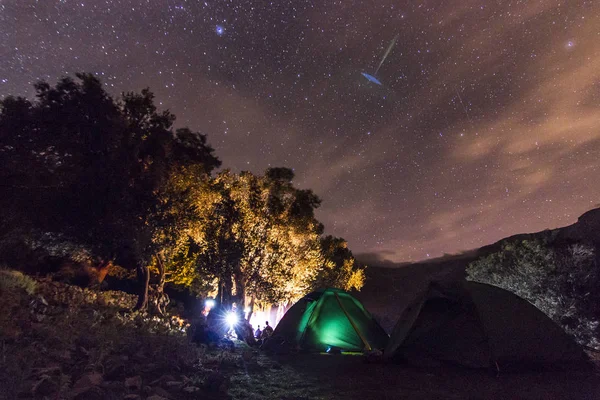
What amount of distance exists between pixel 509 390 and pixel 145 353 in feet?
28.0

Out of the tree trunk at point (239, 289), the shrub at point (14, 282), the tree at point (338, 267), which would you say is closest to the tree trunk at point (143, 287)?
the tree trunk at point (239, 289)

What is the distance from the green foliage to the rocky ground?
616 cm

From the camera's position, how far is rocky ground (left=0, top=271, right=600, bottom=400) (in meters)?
5.87

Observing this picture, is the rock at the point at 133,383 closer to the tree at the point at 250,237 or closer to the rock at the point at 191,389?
the rock at the point at 191,389

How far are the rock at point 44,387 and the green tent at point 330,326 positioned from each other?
9.83 meters

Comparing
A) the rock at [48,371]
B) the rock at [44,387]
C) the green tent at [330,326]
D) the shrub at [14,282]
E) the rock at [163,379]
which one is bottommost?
the rock at [163,379]

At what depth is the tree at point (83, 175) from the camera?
1625 centimetres

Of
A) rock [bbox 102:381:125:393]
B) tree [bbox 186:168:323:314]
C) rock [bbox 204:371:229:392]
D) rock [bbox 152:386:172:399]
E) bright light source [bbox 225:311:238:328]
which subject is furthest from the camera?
tree [bbox 186:168:323:314]

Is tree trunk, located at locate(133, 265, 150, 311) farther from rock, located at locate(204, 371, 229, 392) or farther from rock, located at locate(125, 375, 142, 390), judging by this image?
rock, located at locate(125, 375, 142, 390)

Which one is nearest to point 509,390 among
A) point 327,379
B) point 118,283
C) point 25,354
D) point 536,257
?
point 327,379

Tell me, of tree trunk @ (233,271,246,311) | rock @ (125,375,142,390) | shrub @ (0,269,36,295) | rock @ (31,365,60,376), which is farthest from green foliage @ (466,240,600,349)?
shrub @ (0,269,36,295)

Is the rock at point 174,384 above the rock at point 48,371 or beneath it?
beneath

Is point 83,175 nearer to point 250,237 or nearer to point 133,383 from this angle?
point 250,237

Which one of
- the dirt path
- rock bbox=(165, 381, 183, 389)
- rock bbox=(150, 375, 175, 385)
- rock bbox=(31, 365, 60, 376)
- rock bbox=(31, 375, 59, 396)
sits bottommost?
the dirt path
